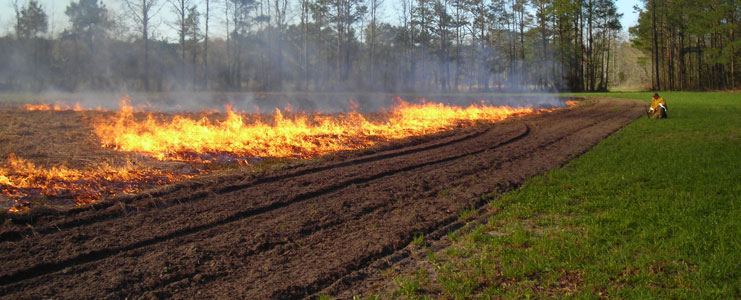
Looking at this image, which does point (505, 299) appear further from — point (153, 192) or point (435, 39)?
point (435, 39)

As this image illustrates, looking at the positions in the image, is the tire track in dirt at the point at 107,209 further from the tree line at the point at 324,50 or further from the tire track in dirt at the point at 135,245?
the tree line at the point at 324,50

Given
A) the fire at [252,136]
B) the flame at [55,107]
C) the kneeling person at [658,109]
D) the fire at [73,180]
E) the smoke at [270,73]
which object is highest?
the smoke at [270,73]

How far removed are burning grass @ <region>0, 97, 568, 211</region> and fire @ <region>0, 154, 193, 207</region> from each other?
13 millimetres

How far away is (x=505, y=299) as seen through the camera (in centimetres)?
394

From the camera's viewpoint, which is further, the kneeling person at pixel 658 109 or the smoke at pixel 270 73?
the smoke at pixel 270 73

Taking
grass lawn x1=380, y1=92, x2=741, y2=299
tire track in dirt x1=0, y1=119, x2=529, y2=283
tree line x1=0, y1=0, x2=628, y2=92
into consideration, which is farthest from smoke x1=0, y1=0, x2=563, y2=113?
grass lawn x1=380, y1=92, x2=741, y2=299

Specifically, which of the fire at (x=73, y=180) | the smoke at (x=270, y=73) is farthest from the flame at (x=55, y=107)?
the fire at (x=73, y=180)

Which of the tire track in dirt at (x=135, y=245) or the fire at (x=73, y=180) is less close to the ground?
the fire at (x=73, y=180)

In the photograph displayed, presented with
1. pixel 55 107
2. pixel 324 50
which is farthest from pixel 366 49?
pixel 55 107

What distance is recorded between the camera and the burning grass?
304 inches

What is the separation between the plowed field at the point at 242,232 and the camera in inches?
169

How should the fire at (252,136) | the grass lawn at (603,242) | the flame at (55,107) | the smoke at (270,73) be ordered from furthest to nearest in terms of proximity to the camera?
the smoke at (270,73), the flame at (55,107), the fire at (252,136), the grass lawn at (603,242)

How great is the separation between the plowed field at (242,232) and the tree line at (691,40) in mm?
55048

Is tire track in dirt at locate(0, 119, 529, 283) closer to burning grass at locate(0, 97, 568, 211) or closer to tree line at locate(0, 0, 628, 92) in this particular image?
burning grass at locate(0, 97, 568, 211)
